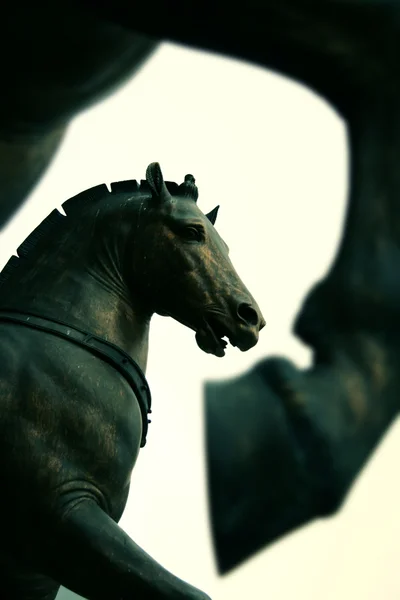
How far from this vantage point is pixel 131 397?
257cm

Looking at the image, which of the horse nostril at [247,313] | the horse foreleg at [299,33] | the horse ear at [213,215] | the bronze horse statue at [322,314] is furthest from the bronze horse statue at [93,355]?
the horse foreleg at [299,33]

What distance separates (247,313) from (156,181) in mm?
374

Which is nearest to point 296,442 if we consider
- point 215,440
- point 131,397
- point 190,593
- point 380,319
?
point 215,440

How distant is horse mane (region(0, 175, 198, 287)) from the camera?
2.73 metres

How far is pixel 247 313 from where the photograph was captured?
253cm

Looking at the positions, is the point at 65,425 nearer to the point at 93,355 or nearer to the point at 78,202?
the point at 93,355

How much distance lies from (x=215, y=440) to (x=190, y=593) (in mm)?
544

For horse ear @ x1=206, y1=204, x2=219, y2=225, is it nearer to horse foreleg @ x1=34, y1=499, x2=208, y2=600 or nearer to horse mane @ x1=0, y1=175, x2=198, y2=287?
horse mane @ x1=0, y1=175, x2=198, y2=287

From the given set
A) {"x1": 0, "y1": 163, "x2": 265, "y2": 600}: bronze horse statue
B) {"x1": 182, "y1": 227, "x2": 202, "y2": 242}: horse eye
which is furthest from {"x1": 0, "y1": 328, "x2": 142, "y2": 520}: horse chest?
{"x1": 182, "y1": 227, "x2": 202, "y2": 242}: horse eye

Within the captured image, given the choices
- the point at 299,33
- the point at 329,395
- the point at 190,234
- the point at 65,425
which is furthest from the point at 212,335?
the point at 299,33

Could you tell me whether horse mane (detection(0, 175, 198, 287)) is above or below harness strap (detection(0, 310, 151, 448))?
above

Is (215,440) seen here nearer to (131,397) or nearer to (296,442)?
(296,442)

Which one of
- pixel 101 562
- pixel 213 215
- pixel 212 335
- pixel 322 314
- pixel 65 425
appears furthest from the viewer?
pixel 213 215

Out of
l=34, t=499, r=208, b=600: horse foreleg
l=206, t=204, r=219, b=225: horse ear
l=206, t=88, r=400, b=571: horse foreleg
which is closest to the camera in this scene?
l=206, t=88, r=400, b=571: horse foreleg
